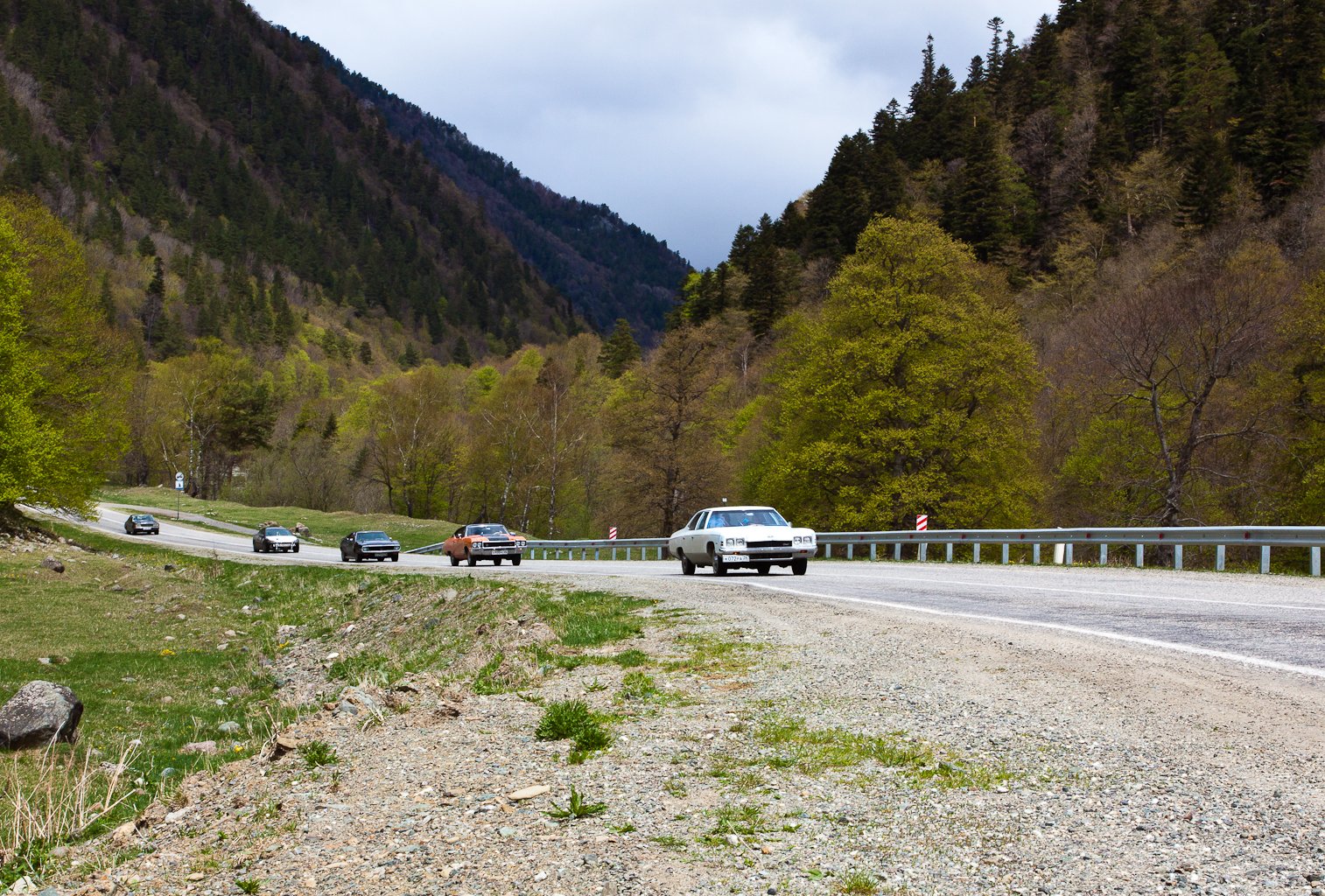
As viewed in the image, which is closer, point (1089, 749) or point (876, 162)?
point (1089, 749)

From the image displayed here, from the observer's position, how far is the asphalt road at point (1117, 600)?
932cm

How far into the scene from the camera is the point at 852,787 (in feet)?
18.4

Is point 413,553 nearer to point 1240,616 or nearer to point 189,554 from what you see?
point 189,554

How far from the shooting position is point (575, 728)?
285 inches

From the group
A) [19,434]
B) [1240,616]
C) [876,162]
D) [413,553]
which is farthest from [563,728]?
[876,162]

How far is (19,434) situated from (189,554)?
13.4 meters

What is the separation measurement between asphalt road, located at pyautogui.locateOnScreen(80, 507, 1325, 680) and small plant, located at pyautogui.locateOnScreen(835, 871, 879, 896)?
497cm

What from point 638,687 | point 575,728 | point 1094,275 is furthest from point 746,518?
point 1094,275

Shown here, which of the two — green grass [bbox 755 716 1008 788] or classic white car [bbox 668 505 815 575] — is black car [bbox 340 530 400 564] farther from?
green grass [bbox 755 716 1008 788]

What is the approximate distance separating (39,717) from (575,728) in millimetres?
11140

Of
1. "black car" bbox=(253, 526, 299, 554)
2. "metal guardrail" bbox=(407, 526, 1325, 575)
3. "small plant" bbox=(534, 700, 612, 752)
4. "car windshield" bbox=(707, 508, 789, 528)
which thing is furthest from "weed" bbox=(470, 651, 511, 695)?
"black car" bbox=(253, 526, 299, 554)

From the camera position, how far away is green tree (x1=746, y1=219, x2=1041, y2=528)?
3581cm

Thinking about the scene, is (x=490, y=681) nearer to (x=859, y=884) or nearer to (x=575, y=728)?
(x=575, y=728)

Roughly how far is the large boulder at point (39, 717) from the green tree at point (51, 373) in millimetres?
20899
